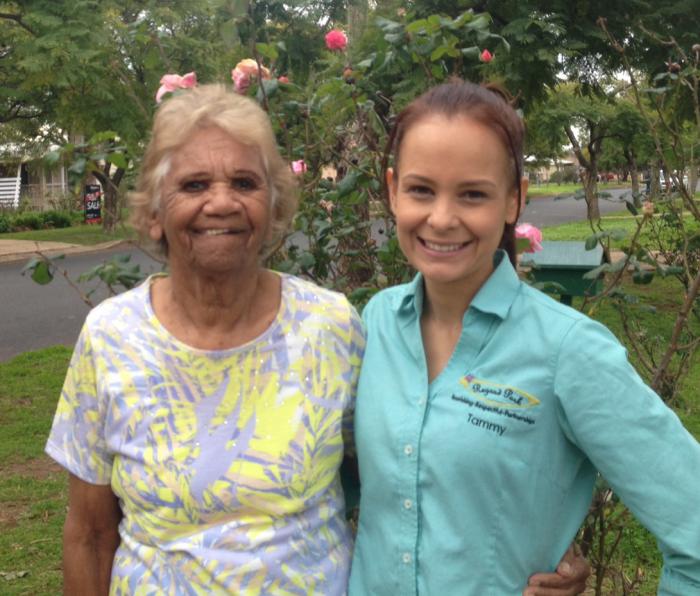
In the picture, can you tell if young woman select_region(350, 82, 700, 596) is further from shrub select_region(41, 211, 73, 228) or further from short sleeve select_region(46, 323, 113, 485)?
shrub select_region(41, 211, 73, 228)

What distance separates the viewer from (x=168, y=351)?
6.18 ft

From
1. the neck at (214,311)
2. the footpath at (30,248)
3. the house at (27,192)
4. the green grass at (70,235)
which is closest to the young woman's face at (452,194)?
the neck at (214,311)

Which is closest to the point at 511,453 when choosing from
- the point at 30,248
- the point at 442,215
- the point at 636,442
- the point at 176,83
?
the point at 636,442

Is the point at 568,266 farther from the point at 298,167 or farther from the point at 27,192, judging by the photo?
the point at 27,192

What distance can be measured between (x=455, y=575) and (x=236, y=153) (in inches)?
34.3

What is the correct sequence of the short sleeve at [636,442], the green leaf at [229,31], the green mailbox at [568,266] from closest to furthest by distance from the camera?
the short sleeve at [636,442]
the green leaf at [229,31]
the green mailbox at [568,266]

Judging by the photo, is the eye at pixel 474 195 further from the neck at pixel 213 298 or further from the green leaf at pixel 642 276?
the green leaf at pixel 642 276

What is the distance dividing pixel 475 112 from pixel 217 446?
75cm

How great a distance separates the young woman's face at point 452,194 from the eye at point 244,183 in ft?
1.11

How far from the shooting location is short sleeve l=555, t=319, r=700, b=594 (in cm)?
154

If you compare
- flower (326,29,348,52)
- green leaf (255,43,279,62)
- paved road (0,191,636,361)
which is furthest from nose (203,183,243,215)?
paved road (0,191,636,361)

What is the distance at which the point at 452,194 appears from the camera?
1663 mm

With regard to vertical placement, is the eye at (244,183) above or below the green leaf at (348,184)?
above

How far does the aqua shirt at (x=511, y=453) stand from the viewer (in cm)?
154
